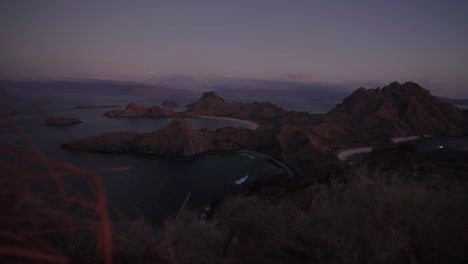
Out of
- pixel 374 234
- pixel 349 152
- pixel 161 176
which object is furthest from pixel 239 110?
pixel 374 234

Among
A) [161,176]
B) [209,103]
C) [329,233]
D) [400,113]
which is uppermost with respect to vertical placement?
[329,233]

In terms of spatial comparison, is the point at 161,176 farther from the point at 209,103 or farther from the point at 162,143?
the point at 209,103

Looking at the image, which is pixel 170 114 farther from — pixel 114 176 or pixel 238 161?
pixel 114 176

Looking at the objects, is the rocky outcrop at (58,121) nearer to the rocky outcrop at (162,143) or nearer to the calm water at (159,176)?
the calm water at (159,176)

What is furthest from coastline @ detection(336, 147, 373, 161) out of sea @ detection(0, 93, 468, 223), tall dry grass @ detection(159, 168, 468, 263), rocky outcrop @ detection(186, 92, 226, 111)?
rocky outcrop @ detection(186, 92, 226, 111)

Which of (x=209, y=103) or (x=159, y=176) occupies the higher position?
(x=209, y=103)

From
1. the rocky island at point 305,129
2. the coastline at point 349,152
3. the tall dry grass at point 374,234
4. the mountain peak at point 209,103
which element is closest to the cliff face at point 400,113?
the rocky island at point 305,129

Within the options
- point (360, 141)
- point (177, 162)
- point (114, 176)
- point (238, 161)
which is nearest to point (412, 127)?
point (360, 141)
